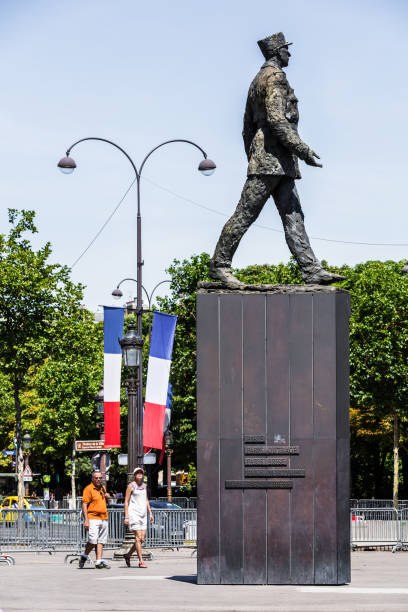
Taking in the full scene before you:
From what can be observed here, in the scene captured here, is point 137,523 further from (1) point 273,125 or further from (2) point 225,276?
(1) point 273,125

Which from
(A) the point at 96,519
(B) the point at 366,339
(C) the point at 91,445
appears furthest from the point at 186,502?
(A) the point at 96,519

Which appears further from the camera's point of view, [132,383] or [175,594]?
[132,383]

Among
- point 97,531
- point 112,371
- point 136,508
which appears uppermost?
point 112,371

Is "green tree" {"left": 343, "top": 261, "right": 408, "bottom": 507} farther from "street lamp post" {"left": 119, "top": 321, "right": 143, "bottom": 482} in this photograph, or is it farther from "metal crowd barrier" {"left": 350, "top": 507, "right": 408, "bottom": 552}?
"street lamp post" {"left": 119, "top": 321, "right": 143, "bottom": 482}

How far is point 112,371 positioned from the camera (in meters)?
25.8

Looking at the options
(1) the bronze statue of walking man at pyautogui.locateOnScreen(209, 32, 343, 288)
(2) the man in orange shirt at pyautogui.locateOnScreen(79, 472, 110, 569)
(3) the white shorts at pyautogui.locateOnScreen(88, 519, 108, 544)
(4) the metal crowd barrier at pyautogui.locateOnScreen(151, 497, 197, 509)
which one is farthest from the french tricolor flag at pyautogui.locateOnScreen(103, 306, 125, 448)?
(4) the metal crowd barrier at pyautogui.locateOnScreen(151, 497, 197, 509)

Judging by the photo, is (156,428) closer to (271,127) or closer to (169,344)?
(169,344)

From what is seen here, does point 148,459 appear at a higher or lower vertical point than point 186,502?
higher

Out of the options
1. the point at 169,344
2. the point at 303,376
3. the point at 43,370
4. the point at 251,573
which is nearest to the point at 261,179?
the point at 303,376

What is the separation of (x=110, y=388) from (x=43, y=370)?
106 ft

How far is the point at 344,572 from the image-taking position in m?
13.3

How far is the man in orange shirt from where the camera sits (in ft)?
60.6

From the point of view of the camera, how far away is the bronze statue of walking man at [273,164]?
1398 cm

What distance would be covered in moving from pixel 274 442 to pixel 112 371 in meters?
12.8
